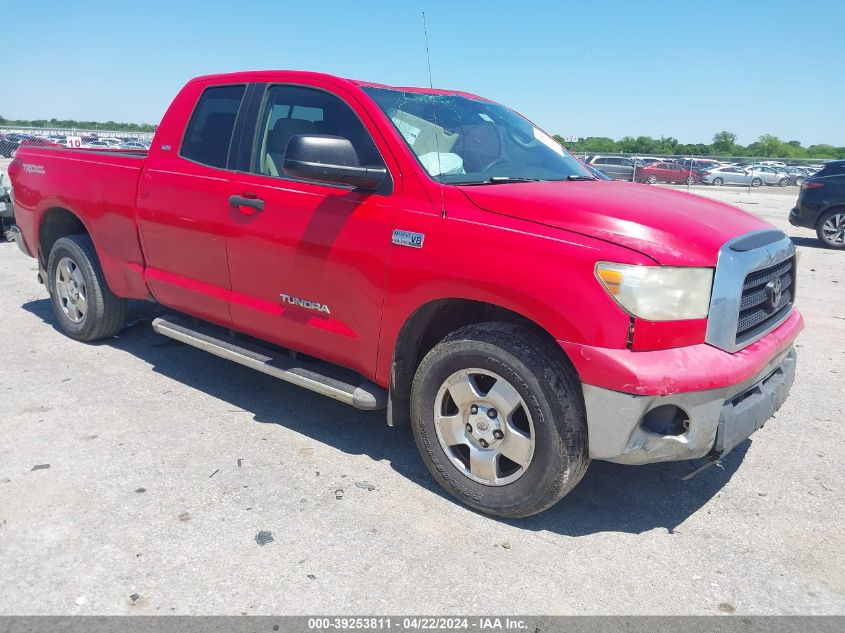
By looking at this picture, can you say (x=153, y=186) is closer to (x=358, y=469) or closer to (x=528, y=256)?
(x=358, y=469)

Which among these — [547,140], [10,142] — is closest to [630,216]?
[547,140]

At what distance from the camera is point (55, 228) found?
227 inches

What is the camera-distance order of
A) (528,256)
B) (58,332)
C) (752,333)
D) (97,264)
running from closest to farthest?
(528,256), (752,333), (97,264), (58,332)

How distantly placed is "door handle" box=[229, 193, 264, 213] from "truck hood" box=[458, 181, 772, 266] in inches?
48.4

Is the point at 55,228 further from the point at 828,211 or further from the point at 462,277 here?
the point at 828,211

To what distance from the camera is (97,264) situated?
5266 millimetres

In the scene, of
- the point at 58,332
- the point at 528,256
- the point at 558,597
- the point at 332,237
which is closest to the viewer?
the point at 558,597

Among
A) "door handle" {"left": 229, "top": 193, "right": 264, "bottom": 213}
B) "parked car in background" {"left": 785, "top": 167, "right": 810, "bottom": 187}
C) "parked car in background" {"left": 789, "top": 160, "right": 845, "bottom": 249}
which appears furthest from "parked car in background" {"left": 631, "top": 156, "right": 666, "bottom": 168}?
"door handle" {"left": 229, "top": 193, "right": 264, "bottom": 213}

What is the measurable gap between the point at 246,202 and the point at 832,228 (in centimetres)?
1125

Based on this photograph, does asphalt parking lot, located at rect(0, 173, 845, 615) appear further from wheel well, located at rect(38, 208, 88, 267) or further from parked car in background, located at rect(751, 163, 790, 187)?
parked car in background, located at rect(751, 163, 790, 187)

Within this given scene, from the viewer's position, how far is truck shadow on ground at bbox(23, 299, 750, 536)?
3324 millimetres

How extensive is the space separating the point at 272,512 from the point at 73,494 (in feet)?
3.16

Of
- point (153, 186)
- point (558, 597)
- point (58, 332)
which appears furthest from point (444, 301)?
point (58, 332)

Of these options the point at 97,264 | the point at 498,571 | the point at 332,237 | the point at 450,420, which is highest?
the point at 332,237
